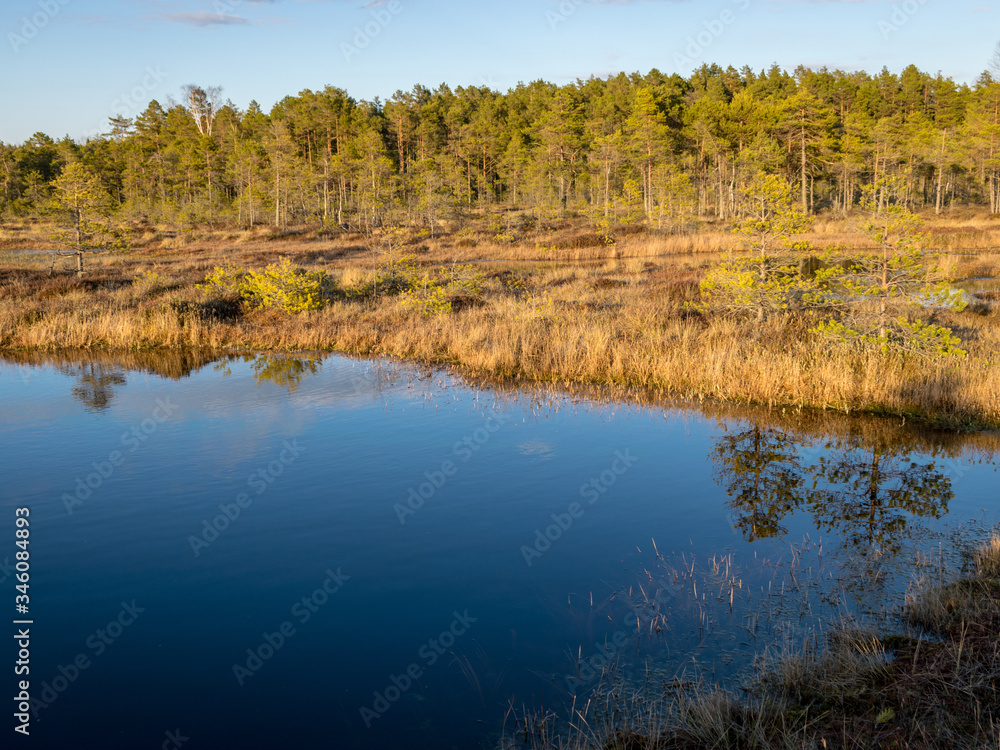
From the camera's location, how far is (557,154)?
64.8 metres

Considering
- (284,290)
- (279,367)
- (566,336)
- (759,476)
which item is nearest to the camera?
(759,476)

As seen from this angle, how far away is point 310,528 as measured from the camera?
284 inches

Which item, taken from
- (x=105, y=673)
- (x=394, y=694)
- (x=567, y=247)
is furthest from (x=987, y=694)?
(x=567, y=247)

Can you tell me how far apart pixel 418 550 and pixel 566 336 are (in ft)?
28.3

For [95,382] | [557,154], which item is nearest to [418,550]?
[95,382]

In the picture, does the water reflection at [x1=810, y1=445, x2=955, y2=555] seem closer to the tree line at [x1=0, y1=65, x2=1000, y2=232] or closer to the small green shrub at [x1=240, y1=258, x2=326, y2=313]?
the small green shrub at [x1=240, y1=258, x2=326, y2=313]

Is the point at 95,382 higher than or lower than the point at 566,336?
lower

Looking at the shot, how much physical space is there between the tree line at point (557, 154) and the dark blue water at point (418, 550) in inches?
1642

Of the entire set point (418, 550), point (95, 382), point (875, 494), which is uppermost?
point (95, 382)

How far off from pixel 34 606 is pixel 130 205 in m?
77.0

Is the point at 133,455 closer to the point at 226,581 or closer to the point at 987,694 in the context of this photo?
the point at 226,581

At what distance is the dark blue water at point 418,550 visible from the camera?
182 inches

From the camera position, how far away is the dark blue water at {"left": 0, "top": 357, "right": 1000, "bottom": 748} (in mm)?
4613

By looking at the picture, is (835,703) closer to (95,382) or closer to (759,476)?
(759,476)
